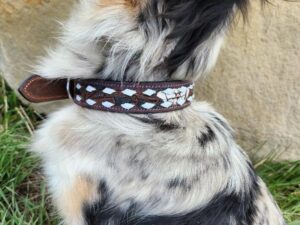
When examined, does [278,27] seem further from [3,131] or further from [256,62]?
[3,131]

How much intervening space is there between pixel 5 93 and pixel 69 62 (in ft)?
5.01

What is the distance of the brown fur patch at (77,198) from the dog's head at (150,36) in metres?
0.43

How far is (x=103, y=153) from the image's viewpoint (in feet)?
7.46

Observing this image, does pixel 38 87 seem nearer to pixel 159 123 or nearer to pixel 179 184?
pixel 159 123

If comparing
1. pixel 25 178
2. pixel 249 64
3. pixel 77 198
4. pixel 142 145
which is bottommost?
pixel 25 178

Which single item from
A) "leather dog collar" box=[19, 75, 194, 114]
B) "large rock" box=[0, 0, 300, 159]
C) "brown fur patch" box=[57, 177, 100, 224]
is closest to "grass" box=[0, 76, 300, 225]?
"large rock" box=[0, 0, 300, 159]

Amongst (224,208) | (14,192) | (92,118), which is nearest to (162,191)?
(224,208)

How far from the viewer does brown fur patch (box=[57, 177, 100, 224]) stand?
7.41ft

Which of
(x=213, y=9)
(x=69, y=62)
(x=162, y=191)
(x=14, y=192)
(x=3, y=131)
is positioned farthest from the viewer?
(x=3, y=131)

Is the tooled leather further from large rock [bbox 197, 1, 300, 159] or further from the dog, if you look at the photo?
large rock [bbox 197, 1, 300, 159]

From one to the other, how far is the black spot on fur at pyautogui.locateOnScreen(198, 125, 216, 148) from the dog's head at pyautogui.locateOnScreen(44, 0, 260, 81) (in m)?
0.24

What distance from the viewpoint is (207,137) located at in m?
2.38

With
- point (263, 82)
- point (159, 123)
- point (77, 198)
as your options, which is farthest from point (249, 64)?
point (77, 198)

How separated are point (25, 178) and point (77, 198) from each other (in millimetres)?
1138
